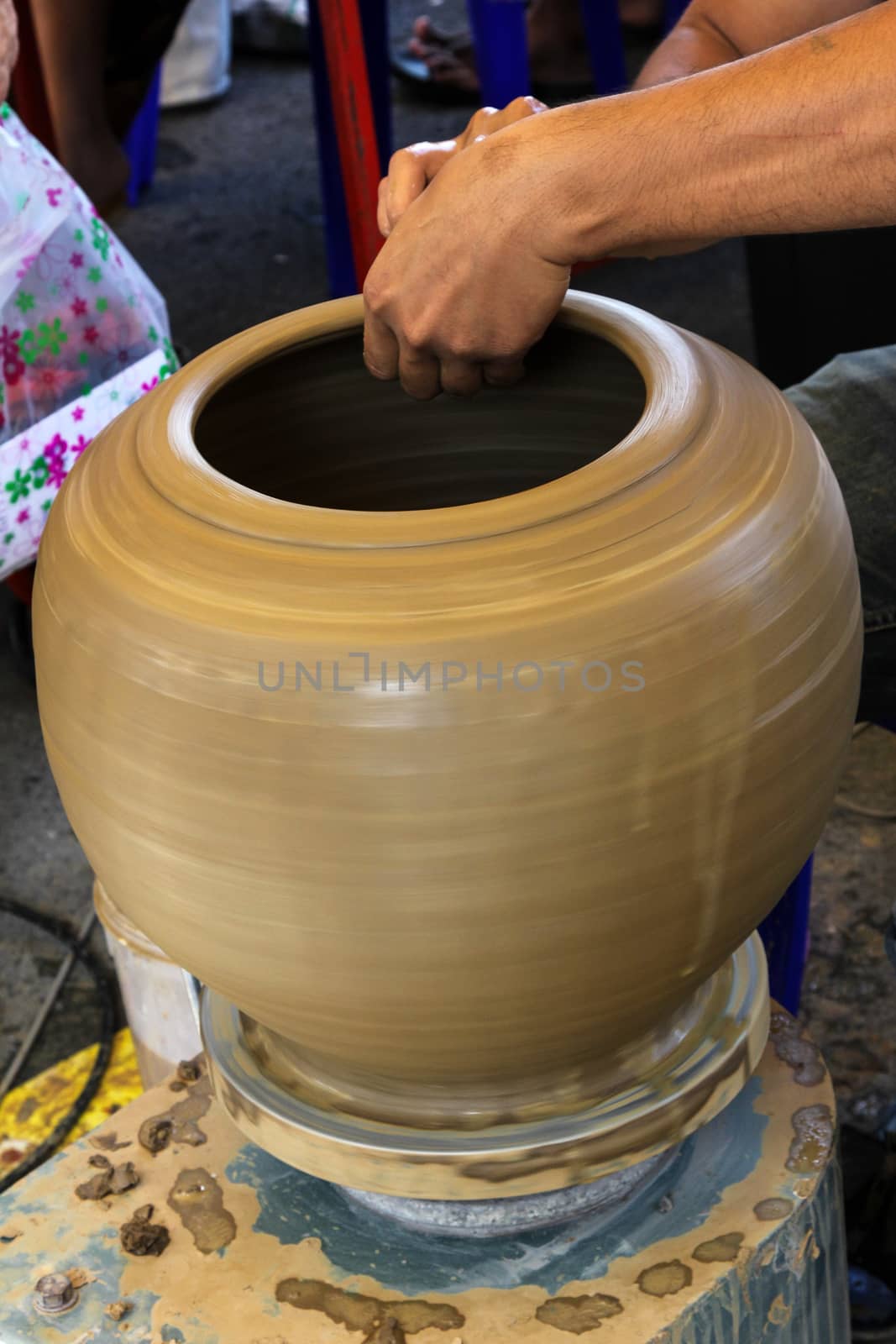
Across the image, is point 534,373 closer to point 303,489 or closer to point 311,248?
point 303,489

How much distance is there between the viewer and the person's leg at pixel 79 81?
2.24 metres

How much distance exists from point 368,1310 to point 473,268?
→ 1.87 ft

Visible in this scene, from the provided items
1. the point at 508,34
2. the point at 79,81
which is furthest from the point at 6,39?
the point at 508,34

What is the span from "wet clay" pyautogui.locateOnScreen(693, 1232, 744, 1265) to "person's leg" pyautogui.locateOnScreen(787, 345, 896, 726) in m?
0.42

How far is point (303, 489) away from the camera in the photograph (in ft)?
3.23

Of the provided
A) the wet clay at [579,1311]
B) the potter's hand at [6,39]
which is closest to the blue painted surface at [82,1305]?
the wet clay at [579,1311]

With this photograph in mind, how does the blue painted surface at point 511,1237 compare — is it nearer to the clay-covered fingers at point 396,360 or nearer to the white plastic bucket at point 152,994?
the white plastic bucket at point 152,994

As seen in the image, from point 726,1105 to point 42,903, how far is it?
1079 mm

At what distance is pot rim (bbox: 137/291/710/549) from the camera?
0.68m

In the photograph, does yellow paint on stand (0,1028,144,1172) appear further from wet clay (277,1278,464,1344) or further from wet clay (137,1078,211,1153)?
wet clay (277,1278,464,1344)

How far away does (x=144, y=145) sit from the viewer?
3.44 m

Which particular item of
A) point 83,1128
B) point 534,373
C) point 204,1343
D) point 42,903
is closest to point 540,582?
point 534,373

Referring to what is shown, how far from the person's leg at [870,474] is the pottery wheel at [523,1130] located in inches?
11.4

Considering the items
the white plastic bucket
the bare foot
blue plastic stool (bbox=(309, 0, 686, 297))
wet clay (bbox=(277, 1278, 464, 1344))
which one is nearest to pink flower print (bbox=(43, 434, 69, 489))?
the white plastic bucket
